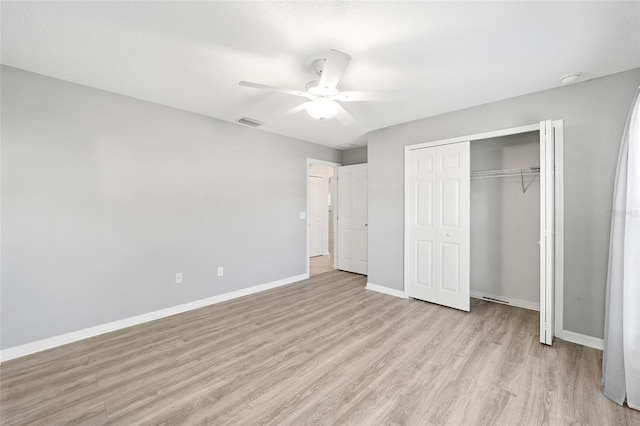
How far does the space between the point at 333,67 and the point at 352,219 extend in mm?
3727

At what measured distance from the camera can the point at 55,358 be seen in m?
2.32

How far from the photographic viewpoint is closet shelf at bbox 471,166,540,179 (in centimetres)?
333

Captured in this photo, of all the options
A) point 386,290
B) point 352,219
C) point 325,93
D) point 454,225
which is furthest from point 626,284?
point 352,219

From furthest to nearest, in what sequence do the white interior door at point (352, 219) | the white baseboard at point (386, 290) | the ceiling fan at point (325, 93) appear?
the white interior door at point (352, 219) < the white baseboard at point (386, 290) < the ceiling fan at point (325, 93)

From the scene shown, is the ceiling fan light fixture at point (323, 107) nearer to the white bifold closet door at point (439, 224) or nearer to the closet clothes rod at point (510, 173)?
the white bifold closet door at point (439, 224)

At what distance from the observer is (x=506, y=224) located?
3572mm

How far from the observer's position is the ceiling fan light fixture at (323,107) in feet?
7.25


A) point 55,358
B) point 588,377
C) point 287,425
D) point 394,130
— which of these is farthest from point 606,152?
point 55,358

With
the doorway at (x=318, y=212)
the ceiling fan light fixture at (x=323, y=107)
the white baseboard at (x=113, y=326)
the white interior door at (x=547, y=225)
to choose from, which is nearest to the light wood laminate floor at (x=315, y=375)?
the white baseboard at (x=113, y=326)

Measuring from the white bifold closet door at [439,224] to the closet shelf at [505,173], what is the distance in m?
0.56

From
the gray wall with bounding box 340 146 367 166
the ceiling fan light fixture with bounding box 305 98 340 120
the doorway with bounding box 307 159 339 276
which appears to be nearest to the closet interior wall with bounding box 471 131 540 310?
the gray wall with bounding box 340 146 367 166

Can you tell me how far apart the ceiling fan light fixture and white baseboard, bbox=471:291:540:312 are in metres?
3.32

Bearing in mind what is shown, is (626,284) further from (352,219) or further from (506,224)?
(352,219)

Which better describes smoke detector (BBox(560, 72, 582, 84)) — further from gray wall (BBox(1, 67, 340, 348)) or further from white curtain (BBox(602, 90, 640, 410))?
gray wall (BBox(1, 67, 340, 348))
